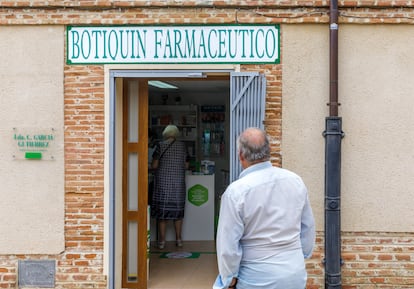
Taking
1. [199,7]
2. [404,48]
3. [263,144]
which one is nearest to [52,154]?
[199,7]

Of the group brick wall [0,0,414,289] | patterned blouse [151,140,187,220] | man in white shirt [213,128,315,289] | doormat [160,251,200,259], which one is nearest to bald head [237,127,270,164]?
man in white shirt [213,128,315,289]

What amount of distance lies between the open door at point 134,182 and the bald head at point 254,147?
3.47 m

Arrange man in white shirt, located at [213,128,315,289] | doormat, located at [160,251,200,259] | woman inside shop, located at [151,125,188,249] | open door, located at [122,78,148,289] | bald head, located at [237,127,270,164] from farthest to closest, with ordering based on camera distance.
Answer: woman inside shop, located at [151,125,188,249], doormat, located at [160,251,200,259], open door, located at [122,78,148,289], bald head, located at [237,127,270,164], man in white shirt, located at [213,128,315,289]

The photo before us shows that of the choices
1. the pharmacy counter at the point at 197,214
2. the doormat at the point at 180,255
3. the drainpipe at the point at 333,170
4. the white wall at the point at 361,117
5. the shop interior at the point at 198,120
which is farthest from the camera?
the shop interior at the point at 198,120

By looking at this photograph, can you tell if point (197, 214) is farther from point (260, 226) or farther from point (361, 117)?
point (260, 226)

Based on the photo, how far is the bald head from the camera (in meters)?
3.97

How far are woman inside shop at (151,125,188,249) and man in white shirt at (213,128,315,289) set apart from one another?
5.28 meters

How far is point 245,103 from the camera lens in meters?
6.74

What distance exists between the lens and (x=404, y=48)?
22.3ft

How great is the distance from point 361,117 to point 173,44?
7.50 feet

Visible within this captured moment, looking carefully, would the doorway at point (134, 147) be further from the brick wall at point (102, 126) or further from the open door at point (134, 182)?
the brick wall at point (102, 126)

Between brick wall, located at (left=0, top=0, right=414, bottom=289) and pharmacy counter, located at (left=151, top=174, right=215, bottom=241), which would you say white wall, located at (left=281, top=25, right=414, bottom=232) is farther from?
pharmacy counter, located at (left=151, top=174, right=215, bottom=241)

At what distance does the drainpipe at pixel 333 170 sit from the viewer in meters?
6.69

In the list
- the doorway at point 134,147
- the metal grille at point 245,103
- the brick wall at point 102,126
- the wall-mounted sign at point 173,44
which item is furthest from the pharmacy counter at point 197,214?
the wall-mounted sign at point 173,44
